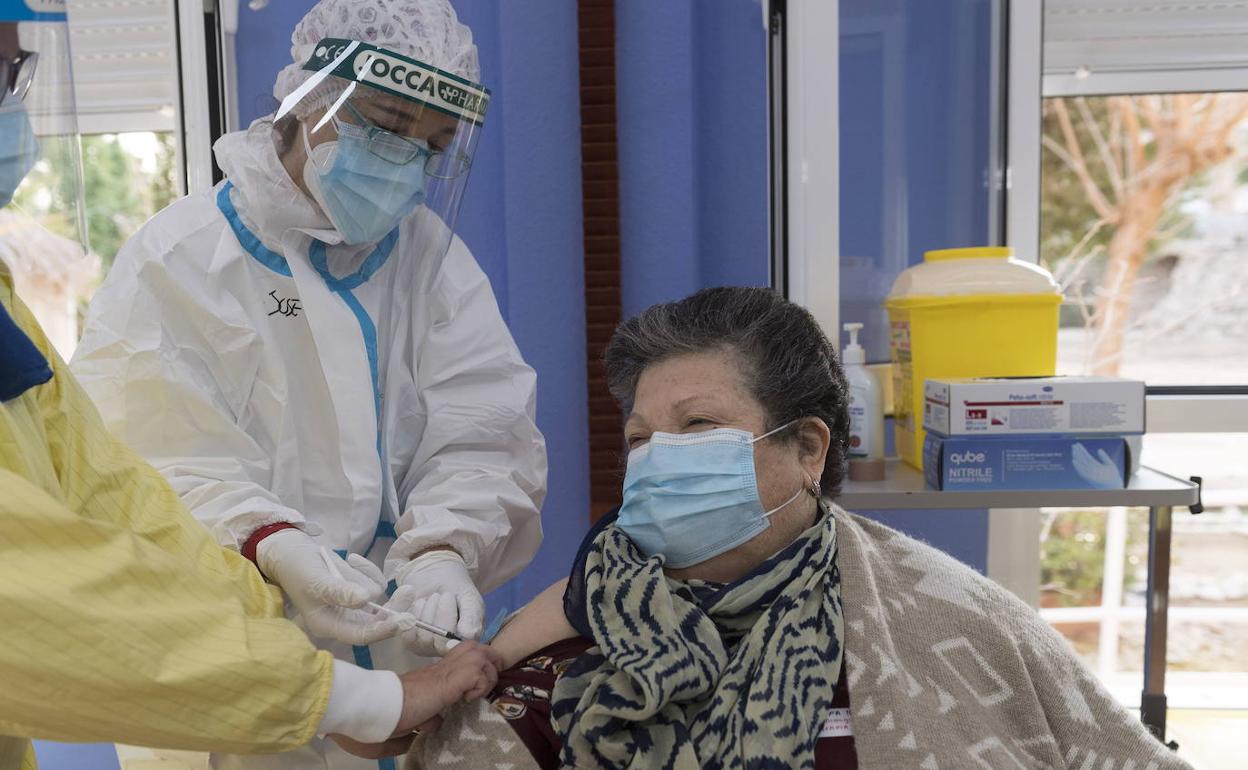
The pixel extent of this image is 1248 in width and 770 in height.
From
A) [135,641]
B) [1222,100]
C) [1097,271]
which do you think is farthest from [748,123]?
[1222,100]

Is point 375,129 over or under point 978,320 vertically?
over

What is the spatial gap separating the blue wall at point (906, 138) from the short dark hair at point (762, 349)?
114 cm

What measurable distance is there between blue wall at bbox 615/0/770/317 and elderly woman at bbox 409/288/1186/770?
1.04m

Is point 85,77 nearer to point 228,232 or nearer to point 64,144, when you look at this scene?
point 228,232

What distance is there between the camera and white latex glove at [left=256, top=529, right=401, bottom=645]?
1.17 m

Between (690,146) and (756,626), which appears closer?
(756,626)

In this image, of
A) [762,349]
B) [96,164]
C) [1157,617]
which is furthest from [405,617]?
[96,164]

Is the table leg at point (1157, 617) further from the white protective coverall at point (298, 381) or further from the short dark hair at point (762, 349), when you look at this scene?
the white protective coverall at point (298, 381)

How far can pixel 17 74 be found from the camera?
0.76 m

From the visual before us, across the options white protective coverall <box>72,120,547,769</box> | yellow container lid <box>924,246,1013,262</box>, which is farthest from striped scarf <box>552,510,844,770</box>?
yellow container lid <box>924,246,1013,262</box>

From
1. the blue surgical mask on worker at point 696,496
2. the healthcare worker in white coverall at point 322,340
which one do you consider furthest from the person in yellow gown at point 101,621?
the blue surgical mask on worker at point 696,496

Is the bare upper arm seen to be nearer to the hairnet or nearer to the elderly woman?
the elderly woman

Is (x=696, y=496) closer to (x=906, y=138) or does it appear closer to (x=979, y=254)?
(x=979, y=254)

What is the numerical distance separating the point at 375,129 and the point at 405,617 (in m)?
0.66
